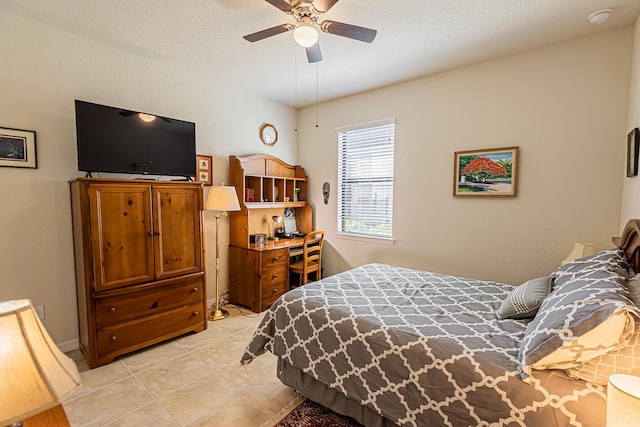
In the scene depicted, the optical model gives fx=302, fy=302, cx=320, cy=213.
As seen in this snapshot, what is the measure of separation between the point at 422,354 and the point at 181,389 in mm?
1727

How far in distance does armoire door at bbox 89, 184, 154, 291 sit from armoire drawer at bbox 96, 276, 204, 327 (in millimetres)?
117

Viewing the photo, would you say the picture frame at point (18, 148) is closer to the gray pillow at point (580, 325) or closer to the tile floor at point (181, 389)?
the tile floor at point (181, 389)

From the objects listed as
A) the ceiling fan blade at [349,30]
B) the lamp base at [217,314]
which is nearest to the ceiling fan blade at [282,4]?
the ceiling fan blade at [349,30]

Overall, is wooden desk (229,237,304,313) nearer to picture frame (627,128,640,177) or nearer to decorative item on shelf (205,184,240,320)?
decorative item on shelf (205,184,240,320)

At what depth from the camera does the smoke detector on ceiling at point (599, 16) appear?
2170mm

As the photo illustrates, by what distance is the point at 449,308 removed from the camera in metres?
1.94

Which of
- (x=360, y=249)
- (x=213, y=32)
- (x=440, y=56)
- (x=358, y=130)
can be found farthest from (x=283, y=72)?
(x=360, y=249)

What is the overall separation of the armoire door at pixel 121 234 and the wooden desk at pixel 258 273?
3.62 ft

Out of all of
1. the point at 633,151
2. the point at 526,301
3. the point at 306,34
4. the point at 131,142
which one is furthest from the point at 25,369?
the point at 633,151

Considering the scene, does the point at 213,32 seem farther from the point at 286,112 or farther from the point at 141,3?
the point at 286,112

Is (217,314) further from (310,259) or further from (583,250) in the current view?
(583,250)

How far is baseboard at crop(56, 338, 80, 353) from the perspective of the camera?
2.62 metres

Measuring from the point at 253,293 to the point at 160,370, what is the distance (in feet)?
4.19

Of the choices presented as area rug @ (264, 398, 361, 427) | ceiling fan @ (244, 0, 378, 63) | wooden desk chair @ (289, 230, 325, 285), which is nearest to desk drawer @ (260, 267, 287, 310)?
wooden desk chair @ (289, 230, 325, 285)
